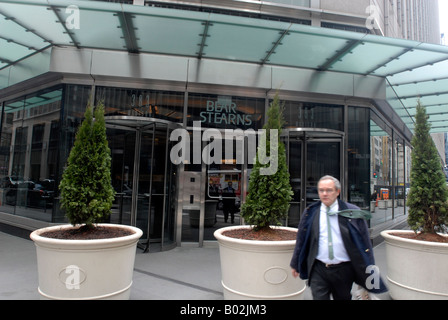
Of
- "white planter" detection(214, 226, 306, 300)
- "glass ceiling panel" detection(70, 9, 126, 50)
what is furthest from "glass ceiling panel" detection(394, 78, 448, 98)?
"glass ceiling panel" detection(70, 9, 126, 50)

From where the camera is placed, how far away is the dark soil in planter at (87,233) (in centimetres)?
373

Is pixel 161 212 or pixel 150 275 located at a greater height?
pixel 161 212

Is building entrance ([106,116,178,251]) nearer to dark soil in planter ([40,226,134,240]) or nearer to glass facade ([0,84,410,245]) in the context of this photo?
glass facade ([0,84,410,245])

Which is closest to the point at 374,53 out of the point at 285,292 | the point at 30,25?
the point at 285,292

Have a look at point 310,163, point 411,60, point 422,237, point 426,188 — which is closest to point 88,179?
point 422,237

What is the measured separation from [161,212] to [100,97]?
10.3ft

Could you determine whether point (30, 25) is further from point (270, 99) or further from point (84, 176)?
point (270, 99)

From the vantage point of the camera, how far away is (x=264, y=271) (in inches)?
137

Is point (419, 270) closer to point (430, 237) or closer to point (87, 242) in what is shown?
point (430, 237)

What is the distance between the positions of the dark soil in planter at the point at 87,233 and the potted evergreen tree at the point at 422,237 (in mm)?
3596

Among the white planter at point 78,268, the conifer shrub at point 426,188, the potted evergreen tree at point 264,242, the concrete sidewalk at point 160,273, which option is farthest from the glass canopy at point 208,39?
the concrete sidewalk at point 160,273

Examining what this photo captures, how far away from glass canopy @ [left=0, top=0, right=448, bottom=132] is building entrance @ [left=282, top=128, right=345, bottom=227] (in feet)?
6.09

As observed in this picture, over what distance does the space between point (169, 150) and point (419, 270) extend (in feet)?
17.0

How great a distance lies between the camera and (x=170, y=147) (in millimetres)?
7031
